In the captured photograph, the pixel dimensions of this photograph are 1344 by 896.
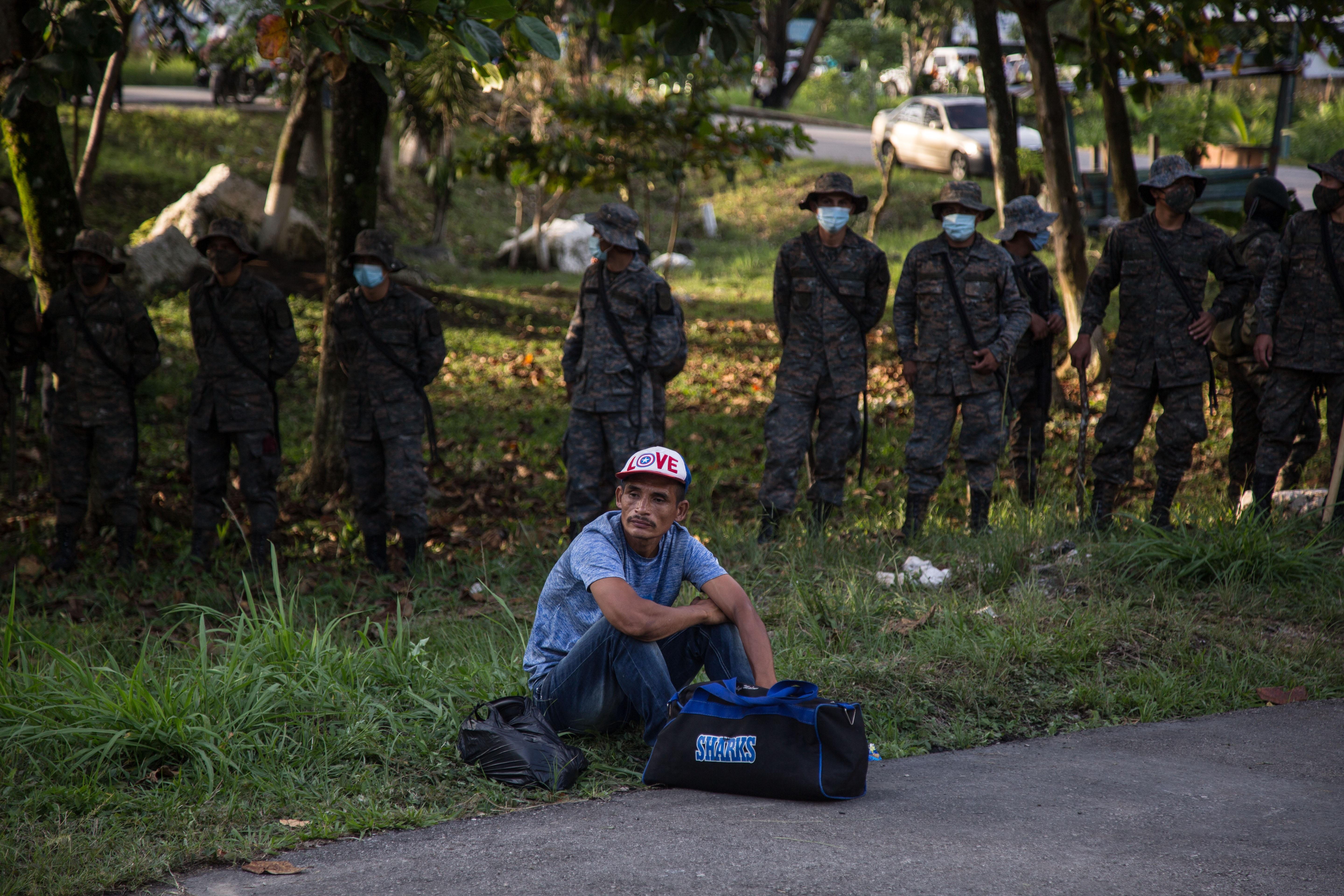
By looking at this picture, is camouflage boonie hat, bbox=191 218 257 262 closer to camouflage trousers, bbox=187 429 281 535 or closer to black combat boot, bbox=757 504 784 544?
camouflage trousers, bbox=187 429 281 535

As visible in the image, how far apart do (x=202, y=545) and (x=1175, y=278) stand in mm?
5758

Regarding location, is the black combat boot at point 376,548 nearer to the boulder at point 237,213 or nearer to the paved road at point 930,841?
the paved road at point 930,841

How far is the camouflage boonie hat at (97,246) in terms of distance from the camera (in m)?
6.57

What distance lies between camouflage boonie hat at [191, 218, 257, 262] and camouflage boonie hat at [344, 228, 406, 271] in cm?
60

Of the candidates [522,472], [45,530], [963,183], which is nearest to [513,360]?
[522,472]

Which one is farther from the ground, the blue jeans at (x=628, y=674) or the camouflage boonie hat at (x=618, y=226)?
the camouflage boonie hat at (x=618, y=226)

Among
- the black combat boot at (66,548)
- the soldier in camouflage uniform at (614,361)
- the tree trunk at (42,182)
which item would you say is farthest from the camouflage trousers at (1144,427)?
the tree trunk at (42,182)

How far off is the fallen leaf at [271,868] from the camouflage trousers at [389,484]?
371 cm

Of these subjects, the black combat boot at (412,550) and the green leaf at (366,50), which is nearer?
the green leaf at (366,50)

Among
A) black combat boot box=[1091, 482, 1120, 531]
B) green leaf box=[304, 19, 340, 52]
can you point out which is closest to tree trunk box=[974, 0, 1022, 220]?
black combat boot box=[1091, 482, 1120, 531]

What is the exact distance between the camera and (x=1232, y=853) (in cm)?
325

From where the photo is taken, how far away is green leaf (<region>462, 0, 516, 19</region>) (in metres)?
4.28

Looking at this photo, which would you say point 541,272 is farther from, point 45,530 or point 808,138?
point 45,530

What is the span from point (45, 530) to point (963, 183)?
608cm
